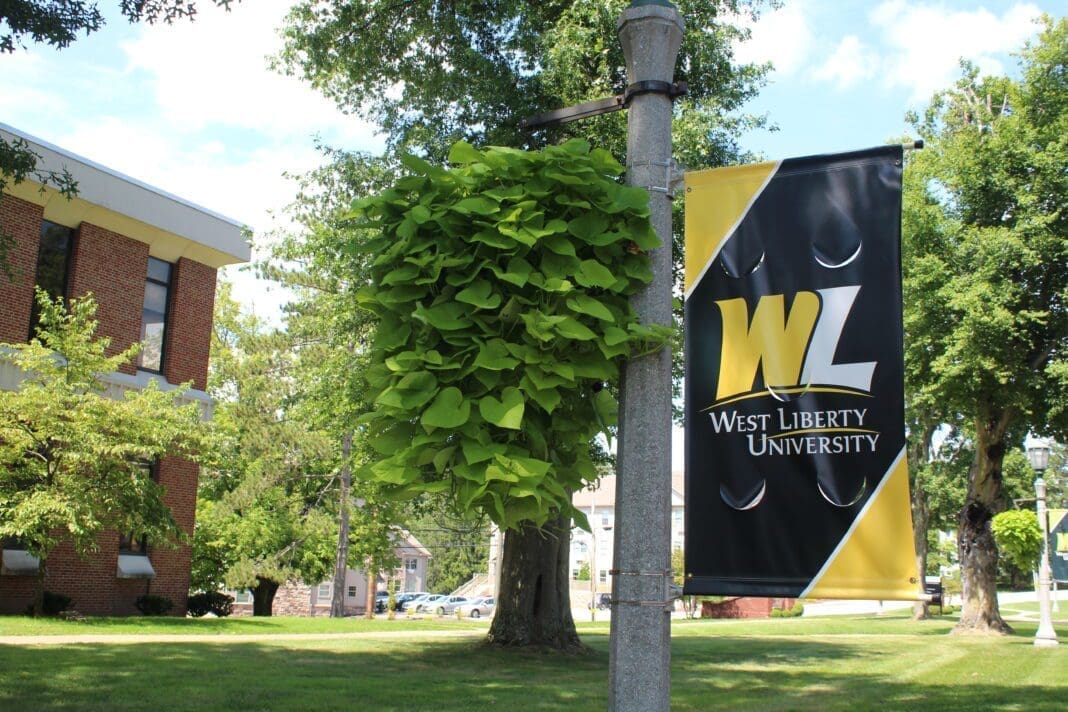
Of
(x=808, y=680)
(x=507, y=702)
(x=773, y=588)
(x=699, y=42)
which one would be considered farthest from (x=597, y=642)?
(x=773, y=588)

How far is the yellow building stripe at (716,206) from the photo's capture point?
3291 mm

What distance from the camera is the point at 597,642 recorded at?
20.8 metres

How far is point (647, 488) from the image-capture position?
2.99 meters

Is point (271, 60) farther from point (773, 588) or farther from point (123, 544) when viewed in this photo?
point (773, 588)

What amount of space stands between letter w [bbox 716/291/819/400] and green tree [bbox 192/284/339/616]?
32393 millimetres

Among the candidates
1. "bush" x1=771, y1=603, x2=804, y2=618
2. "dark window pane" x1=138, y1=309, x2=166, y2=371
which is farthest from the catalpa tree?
"bush" x1=771, y1=603, x2=804, y2=618

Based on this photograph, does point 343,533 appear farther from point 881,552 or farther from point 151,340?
point 881,552

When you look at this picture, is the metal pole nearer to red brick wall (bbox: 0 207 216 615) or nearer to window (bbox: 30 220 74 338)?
red brick wall (bbox: 0 207 216 615)

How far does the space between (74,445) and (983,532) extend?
2254 cm

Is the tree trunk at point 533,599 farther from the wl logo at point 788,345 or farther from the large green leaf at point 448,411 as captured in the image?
the large green leaf at point 448,411

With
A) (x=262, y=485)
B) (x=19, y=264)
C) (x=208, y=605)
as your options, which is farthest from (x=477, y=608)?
(x=19, y=264)

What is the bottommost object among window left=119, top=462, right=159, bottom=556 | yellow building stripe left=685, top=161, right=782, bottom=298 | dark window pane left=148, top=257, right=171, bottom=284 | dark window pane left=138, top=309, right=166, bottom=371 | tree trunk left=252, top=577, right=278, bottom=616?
tree trunk left=252, top=577, right=278, bottom=616

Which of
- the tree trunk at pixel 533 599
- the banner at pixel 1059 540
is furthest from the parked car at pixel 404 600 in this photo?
the tree trunk at pixel 533 599

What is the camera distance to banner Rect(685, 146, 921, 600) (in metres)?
3.00
